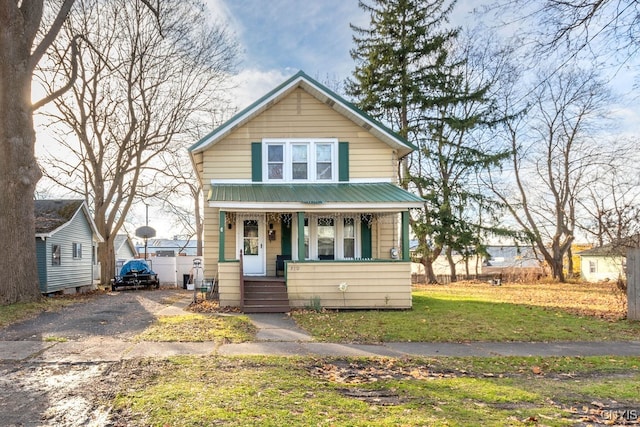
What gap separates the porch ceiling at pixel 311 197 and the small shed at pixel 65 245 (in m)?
9.93

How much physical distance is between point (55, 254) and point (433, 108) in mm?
20539

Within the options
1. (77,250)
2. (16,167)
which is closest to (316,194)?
(16,167)

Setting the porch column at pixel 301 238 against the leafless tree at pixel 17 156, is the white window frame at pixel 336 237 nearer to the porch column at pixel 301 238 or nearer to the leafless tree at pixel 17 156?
the porch column at pixel 301 238

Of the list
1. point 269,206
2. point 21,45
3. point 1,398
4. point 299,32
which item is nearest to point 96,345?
point 1,398

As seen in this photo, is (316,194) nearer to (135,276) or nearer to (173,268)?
(135,276)

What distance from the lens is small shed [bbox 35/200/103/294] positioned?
17266 mm

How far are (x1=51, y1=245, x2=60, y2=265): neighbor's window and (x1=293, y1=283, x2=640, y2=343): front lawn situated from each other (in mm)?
13524

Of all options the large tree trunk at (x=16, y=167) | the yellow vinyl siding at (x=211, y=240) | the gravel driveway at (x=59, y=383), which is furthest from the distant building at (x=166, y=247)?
the gravel driveway at (x=59, y=383)

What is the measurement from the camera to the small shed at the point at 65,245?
17.3m

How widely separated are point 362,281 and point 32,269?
10168 millimetres

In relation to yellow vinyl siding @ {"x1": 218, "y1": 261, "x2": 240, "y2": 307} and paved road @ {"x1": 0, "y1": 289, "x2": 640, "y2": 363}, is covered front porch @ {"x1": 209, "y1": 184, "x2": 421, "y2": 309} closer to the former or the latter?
yellow vinyl siding @ {"x1": 218, "y1": 261, "x2": 240, "y2": 307}

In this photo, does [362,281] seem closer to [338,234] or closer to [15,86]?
[338,234]

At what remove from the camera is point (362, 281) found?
11359 millimetres

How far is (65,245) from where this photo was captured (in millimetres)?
19219
